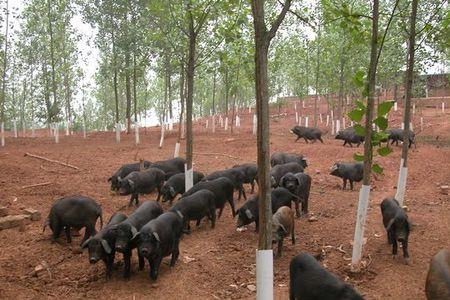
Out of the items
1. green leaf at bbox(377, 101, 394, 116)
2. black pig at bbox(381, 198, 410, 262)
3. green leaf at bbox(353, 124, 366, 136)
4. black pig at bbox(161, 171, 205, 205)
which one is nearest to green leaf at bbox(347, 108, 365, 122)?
green leaf at bbox(353, 124, 366, 136)

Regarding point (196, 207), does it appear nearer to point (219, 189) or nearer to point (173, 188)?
point (219, 189)

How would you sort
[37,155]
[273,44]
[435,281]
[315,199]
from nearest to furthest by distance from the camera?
[435,281]
[315,199]
[37,155]
[273,44]

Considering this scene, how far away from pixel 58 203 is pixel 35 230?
3.35ft

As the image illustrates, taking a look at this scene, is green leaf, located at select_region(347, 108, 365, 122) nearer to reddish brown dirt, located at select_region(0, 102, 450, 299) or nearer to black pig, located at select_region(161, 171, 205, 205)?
reddish brown dirt, located at select_region(0, 102, 450, 299)

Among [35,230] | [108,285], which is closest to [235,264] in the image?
[108,285]

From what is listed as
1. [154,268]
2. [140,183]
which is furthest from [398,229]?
[140,183]

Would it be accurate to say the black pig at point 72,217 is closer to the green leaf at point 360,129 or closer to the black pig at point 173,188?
the black pig at point 173,188

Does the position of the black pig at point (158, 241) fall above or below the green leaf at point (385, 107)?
below

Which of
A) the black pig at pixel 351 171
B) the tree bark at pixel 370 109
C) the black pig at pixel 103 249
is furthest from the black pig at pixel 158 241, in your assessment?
the black pig at pixel 351 171

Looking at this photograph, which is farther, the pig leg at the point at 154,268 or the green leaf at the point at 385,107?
the pig leg at the point at 154,268

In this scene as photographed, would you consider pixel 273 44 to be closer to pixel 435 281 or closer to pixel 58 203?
pixel 58 203

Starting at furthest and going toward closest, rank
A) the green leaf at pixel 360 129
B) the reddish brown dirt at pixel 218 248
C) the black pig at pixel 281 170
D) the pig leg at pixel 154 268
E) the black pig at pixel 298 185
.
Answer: the black pig at pixel 281 170 < the black pig at pixel 298 185 < the green leaf at pixel 360 129 < the pig leg at pixel 154 268 < the reddish brown dirt at pixel 218 248

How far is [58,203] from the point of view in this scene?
9.57 meters

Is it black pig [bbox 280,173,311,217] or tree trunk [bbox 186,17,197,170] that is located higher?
tree trunk [bbox 186,17,197,170]
